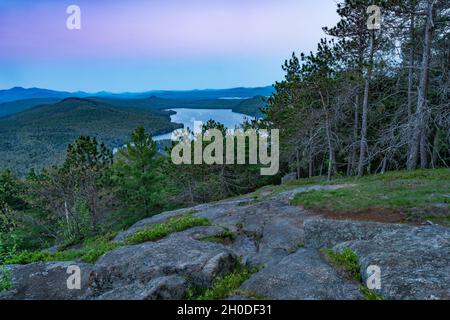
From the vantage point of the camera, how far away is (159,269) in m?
6.11

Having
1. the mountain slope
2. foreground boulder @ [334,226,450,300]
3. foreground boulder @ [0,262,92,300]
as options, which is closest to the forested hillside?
foreground boulder @ [334,226,450,300]

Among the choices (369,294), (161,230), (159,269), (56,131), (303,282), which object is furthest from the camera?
(56,131)

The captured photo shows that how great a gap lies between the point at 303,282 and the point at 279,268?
0.78 meters

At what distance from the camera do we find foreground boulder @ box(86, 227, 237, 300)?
526cm

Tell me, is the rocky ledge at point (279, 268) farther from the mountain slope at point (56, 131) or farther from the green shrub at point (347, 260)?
the mountain slope at point (56, 131)

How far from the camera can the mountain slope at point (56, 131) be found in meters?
125

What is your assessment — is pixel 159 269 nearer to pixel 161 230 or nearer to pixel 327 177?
pixel 161 230

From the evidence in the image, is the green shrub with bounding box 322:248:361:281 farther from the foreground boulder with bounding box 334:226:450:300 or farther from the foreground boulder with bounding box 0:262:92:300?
the foreground boulder with bounding box 0:262:92:300

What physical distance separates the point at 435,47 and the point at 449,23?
1.90m

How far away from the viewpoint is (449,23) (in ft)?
59.0

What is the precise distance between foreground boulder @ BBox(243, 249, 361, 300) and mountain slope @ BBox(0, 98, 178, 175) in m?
122

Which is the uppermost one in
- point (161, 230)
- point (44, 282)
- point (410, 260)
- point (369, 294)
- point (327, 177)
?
point (410, 260)

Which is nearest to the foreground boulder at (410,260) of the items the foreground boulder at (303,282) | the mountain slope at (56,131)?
the foreground boulder at (303,282)

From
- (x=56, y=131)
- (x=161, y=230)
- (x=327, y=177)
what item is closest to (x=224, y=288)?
(x=161, y=230)
